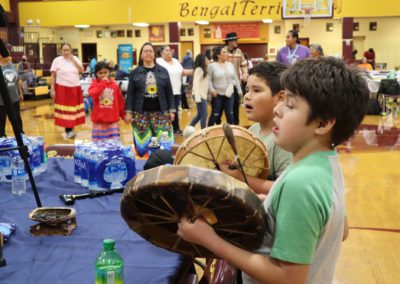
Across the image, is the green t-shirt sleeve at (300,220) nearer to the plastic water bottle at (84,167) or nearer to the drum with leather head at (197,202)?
the drum with leather head at (197,202)

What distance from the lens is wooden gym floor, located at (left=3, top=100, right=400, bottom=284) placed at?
10.3 ft

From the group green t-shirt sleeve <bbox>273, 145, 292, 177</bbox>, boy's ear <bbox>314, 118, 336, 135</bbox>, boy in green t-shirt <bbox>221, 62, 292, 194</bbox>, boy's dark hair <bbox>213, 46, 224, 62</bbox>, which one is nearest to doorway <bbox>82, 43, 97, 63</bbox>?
boy's dark hair <bbox>213, 46, 224, 62</bbox>

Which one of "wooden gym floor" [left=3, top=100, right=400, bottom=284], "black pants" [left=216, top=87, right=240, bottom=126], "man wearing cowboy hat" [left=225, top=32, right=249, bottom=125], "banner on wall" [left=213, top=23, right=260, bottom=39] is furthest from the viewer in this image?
"banner on wall" [left=213, top=23, right=260, bottom=39]

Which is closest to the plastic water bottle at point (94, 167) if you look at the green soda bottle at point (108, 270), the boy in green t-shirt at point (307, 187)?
the green soda bottle at point (108, 270)

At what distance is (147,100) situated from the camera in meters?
5.23

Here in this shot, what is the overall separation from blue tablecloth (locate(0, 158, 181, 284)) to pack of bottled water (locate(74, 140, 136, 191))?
151mm

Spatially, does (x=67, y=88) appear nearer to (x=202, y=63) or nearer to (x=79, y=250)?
(x=202, y=63)

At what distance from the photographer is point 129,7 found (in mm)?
15453

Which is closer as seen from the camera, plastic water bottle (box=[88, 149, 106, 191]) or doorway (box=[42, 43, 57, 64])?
plastic water bottle (box=[88, 149, 106, 191])

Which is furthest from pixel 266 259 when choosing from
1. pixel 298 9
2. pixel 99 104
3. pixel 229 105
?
pixel 298 9

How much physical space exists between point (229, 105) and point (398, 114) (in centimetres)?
528

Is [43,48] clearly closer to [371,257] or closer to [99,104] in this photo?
[99,104]

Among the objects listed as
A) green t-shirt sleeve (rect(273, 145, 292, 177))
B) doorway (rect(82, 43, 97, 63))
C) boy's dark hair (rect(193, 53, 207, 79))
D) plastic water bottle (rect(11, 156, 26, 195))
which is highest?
doorway (rect(82, 43, 97, 63))

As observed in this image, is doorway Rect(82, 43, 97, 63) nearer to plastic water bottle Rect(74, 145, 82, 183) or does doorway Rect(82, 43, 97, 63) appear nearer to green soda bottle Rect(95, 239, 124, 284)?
plastic water bottle Rect(74, 145, 82, 183)
